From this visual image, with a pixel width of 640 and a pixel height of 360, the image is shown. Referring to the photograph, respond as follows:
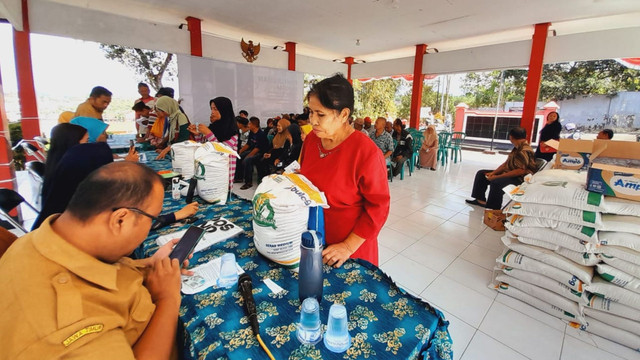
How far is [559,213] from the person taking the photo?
183 centimetres

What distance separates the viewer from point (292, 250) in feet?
3.25

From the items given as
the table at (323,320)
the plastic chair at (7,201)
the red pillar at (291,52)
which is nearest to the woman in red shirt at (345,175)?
the table at (323,320)

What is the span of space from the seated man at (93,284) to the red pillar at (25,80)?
6.58 metres

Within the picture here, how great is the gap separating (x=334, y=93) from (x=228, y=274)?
2.60 ft

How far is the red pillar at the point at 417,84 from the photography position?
8169 mm

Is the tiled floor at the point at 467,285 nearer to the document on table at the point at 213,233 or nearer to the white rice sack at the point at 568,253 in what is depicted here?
the white rice sack at the point at 568,253

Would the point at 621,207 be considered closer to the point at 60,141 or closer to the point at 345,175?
the point at 345,175

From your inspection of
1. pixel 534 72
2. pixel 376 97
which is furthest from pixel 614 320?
pixel 376 97

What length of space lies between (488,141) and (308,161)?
14.2 meters

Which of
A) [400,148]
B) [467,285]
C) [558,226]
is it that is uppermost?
[400,148]

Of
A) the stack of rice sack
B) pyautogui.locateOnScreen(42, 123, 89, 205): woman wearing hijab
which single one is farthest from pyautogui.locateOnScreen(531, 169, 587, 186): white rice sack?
A: pyautogui.locateOnScreen(42, 123, 89, 205): woman wearing hijab

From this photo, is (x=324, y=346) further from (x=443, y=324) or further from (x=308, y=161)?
(x=308, y=161)

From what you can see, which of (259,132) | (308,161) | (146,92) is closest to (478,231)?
(308,161)

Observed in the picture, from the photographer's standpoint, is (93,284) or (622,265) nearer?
(93,284)
